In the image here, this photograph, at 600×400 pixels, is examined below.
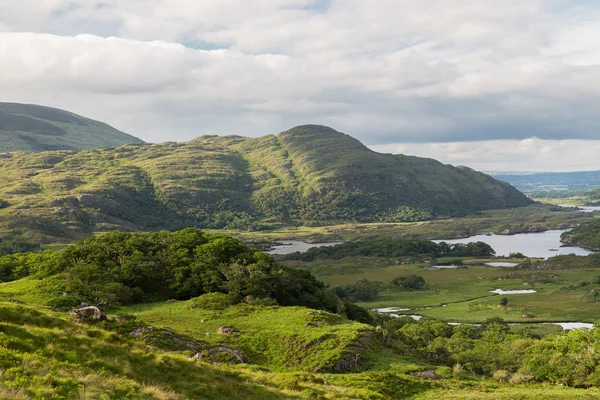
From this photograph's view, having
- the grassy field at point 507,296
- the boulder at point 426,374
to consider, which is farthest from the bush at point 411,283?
the boulder at point 426,374

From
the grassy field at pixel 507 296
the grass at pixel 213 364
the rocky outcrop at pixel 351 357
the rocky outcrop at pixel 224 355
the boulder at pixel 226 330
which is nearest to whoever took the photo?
the grass at pixel 213 364

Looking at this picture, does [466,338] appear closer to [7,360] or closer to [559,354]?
[559,354]

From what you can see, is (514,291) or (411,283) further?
(411,283)

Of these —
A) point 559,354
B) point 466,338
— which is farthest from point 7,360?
point 466,338

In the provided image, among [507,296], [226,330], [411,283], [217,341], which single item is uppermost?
[226,330]

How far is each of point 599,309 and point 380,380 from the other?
430 ft

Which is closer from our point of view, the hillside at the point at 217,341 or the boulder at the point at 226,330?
the hillside at the point at 217,341

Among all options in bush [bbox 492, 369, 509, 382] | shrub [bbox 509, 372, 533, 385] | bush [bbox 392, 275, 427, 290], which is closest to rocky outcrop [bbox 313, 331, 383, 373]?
Result: bush [bbox 492, 369, 509, 382]

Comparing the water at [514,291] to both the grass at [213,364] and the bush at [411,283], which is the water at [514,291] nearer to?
the bush at [411,283]

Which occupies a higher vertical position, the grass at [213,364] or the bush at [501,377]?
the grass at [213,364]

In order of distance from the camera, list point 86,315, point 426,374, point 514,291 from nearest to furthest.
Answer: point 86,315, point 426,374, point 514,291

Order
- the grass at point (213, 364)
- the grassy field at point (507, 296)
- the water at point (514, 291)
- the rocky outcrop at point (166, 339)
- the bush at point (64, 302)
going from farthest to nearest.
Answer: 1. the water at point (514, 291)
2. the grassy field at point (507, 296)
3. the bush at point (64, 302)
4. the rocky outcrop at point (166, 339)
5. the grass at point (213, 364)

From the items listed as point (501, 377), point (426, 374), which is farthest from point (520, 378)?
point (426, 374)

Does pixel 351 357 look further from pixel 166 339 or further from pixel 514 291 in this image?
pixel 514 291
